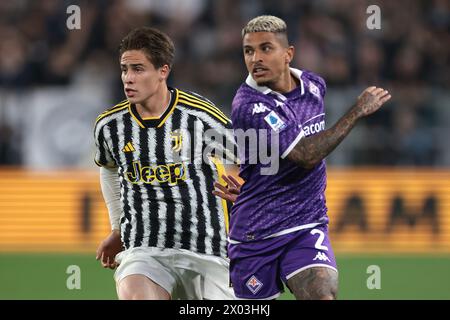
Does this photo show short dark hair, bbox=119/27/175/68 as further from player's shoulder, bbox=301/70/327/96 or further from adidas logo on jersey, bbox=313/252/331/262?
adidas logo on jersey, bbox=313/252/331/262

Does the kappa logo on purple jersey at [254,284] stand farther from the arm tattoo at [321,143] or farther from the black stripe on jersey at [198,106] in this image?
the black stripe on jersey at [198,106]

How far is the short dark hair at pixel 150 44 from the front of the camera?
6195mm

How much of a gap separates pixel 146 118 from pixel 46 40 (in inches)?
335

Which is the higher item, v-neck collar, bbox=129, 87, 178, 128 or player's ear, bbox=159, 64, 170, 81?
player's ear, bbox=159, 64, 170, 81

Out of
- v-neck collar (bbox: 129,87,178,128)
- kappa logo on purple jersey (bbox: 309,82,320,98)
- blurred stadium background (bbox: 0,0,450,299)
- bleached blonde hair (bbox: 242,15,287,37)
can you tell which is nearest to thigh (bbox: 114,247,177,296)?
v-neck collar (bbox: 129,87,178,128)

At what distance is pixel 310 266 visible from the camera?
229 inches

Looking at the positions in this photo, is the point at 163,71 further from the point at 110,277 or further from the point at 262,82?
the point at 110,277

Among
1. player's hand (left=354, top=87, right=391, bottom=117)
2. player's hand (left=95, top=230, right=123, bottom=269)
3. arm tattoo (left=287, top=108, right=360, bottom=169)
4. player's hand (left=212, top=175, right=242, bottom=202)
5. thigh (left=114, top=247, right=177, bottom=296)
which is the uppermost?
player's hand (left=354, top=87, right=391, bottom=117)

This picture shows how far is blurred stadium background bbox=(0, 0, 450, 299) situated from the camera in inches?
508

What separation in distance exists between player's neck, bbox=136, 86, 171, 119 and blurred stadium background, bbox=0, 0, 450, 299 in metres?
5.16

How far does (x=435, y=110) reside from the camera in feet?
45.3

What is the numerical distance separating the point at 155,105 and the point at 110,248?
95 cm

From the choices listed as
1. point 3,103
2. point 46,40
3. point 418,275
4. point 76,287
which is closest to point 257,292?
point 76,287

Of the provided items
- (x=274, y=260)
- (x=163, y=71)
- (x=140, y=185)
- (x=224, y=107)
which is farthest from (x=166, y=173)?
(x=224, y=107)
